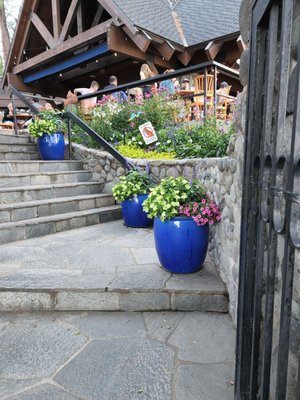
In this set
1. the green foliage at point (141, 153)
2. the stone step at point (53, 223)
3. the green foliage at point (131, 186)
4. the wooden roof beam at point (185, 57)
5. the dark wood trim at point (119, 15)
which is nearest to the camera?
the stone step at point (53, 223)

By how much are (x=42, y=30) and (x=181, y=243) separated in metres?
9.83

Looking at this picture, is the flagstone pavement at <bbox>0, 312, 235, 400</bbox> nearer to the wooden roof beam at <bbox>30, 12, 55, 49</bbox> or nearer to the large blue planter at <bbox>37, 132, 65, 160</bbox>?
the large blue planter at <bbox>37, 132, 65, 160</bbox>

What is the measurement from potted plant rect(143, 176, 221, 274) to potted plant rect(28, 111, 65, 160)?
319cm

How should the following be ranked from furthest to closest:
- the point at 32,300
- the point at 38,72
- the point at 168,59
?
the point at 38,72 < the point at 168,59 < the point at 32,300

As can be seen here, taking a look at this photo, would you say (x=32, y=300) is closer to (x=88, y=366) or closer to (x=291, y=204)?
(x=88, y=366)

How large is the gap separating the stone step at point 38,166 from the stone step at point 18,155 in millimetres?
507

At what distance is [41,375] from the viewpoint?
1420 mm

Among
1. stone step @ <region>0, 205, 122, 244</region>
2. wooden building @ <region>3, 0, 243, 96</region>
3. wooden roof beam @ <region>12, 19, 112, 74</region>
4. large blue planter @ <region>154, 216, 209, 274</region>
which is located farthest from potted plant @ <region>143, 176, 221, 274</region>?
wooden roof beam @ <region>12, 19, 112, 74</region>

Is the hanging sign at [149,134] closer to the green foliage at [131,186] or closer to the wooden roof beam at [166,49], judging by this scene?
the green foliage at [131,186]

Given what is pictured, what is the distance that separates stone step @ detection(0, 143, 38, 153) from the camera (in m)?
4.76

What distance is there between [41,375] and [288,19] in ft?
5.80

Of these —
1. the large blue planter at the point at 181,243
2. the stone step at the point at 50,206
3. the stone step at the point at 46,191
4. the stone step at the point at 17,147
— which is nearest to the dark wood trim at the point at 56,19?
the stone step at the point at 17,147

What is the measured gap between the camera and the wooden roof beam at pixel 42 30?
9000mm

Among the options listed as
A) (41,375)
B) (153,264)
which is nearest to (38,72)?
(153,264)
